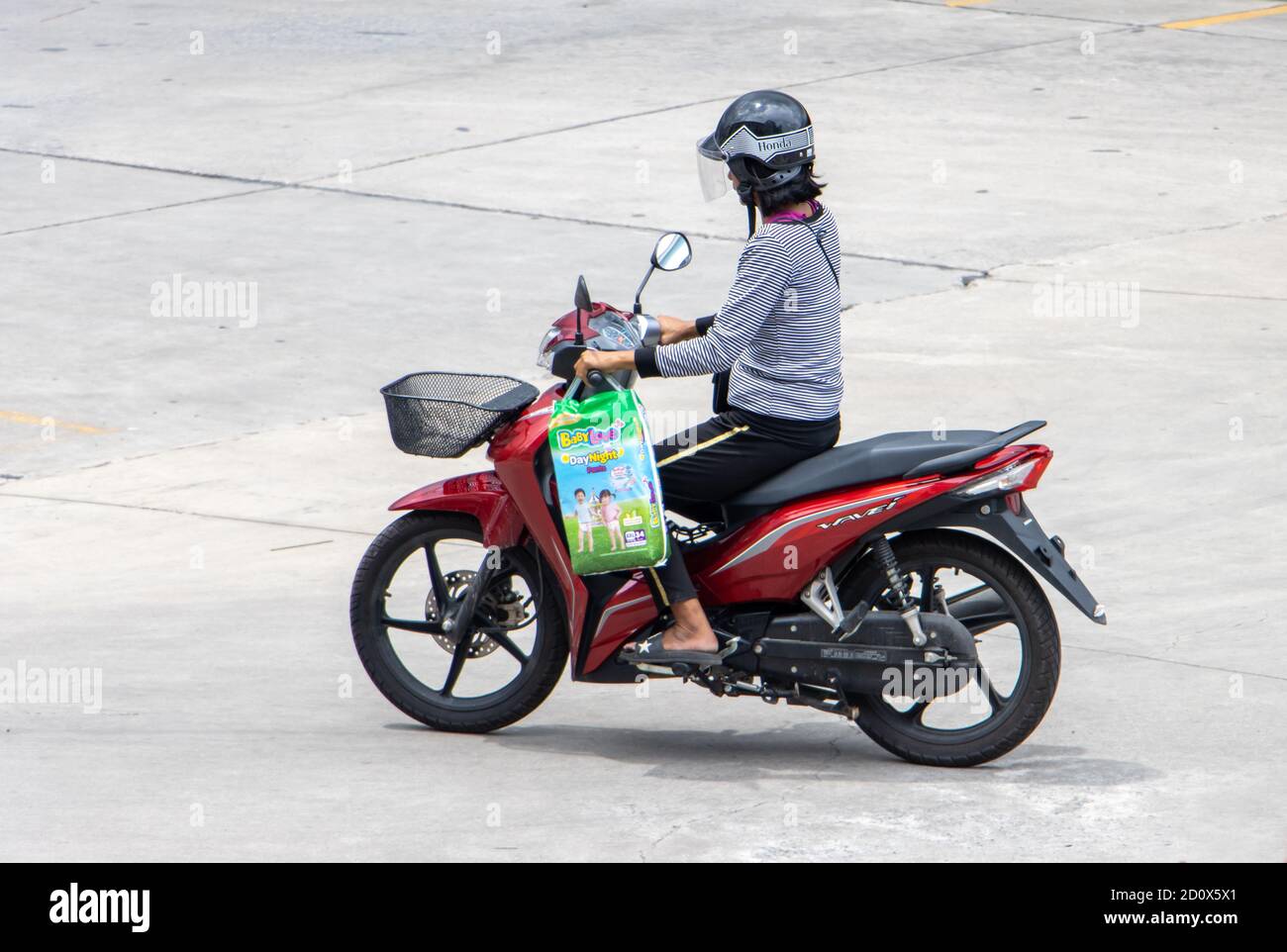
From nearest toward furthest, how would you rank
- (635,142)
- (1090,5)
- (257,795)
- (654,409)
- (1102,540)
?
(257,795) < (1102,540) < (654,409) < (635,142) < (1090,5)

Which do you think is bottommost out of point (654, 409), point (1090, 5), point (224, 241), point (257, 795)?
point (257, 795)

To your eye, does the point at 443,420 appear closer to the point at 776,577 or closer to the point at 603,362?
the point at 603,362

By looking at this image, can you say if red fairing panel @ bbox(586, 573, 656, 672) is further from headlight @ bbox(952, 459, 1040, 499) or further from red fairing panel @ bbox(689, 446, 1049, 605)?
headlight @ bbox(952, 459, 1040, 499)

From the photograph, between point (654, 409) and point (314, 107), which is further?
point (314, 107)

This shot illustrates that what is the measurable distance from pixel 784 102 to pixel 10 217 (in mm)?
8660

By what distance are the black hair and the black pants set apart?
583 mm

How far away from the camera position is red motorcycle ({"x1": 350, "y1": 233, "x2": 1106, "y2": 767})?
18.2 feet

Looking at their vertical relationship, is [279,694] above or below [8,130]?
below

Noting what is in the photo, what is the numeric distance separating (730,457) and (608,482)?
0.36 m

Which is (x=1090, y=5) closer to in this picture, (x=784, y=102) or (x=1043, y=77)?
(x=1043, y=77)

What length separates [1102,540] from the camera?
7.83 meters

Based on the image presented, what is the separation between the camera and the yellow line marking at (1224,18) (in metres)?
19.5

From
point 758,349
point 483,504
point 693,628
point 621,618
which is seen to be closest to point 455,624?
point 483,504

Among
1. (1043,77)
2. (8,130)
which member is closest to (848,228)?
(1043,77)
